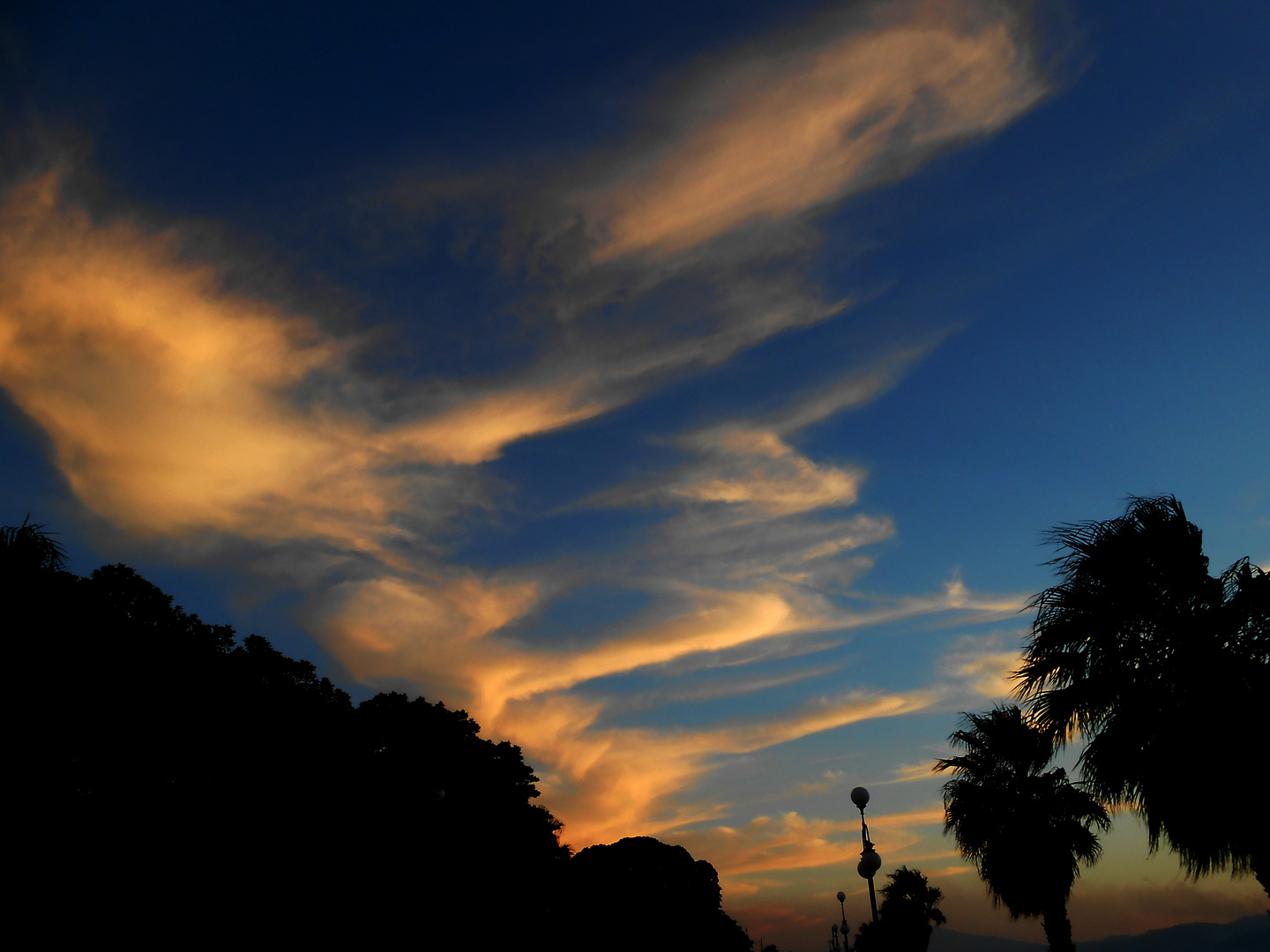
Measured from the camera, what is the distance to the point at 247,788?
33312 mm

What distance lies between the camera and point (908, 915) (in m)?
43.1

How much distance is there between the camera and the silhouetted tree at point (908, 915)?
4284cm

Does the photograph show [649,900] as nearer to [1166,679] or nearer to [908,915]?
[908,915]

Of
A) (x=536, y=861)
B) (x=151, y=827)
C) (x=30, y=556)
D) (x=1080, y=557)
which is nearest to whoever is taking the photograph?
(x=1080, y=557)

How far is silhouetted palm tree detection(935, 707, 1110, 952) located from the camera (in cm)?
2109

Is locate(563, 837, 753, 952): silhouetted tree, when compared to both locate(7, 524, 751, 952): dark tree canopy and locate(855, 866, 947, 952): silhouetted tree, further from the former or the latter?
locate(855, 866, 947, 952): silhouetted tree

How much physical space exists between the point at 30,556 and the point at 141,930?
14.8m

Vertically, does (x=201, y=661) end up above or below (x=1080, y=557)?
above

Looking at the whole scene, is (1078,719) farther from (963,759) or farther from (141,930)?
(141,930)

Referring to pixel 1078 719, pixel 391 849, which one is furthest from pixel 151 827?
pixel 1078 719

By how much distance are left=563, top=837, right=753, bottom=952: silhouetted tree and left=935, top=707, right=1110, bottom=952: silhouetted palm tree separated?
39826 mm

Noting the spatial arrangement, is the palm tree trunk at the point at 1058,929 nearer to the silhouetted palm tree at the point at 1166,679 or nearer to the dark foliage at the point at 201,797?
the silhouetted palm tree at the point at 1166,679

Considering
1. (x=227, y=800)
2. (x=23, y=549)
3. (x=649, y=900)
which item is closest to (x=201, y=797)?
(x=227, y=800)

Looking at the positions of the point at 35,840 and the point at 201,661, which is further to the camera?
the point at 201,661
